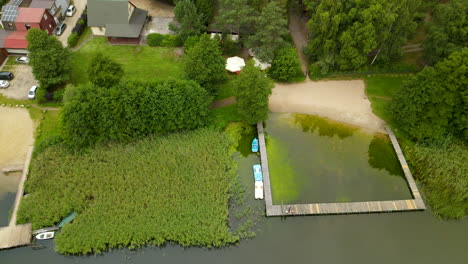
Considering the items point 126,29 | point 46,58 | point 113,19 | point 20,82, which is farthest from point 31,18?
point 126,29

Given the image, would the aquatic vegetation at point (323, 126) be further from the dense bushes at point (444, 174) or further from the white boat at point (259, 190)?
the white boat at point (259, 190)

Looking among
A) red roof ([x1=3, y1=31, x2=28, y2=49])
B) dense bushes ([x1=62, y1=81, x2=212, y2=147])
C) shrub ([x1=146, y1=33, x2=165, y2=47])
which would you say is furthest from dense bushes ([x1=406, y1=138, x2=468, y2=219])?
red roof ([x1=3, y1=31, x2=28, y2=49])

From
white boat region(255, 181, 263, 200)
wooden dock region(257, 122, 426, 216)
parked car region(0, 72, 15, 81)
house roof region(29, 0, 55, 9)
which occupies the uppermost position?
house roof region(29, 0, 55, 9)

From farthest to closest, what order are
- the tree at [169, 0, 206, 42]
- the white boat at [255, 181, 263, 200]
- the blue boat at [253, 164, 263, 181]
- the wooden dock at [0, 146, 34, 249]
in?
the tree at [169, 0, 206, 42]
the blue boat at [253, 164, 263, 181]
the white boat at [255, 181, 263, 200]
the wooden dock at [0, 146, 34, 249]

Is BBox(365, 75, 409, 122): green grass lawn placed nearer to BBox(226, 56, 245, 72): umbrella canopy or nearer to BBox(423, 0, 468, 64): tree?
BBox(423, 0, 468, 64): tree

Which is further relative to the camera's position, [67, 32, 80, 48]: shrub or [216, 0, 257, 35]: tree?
[67, 32, 80, 48]: shrub

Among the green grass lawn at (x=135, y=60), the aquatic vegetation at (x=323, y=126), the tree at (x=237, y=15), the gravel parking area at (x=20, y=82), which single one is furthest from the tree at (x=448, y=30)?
the gravel parking area at (x=20, y=82)

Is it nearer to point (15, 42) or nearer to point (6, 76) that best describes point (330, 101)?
point (6, 76)
